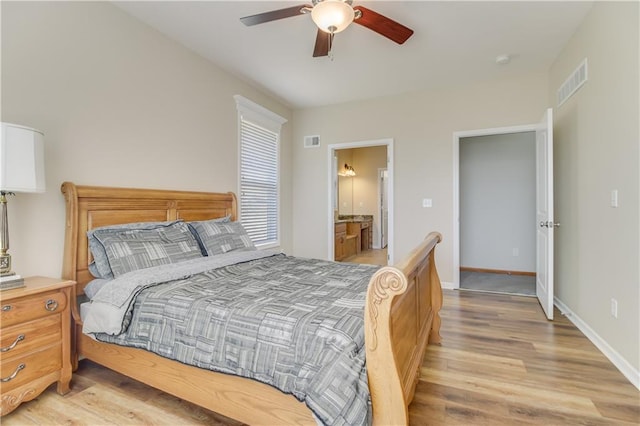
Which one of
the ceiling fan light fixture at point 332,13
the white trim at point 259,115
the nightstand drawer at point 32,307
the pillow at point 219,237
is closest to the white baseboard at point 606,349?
the ceiling fan light fixture at point 332,13

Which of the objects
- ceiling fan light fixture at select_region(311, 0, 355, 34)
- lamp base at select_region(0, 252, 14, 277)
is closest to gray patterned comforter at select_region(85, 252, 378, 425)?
lamp base at select_region(0, 252, 14, 277)

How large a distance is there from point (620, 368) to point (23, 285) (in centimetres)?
374

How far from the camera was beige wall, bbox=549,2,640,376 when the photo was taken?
2.02m

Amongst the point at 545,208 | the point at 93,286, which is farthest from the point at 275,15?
the point at 545,208

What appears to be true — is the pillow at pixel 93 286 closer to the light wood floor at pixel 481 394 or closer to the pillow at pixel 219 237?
the light wood floor at pixel 481 394

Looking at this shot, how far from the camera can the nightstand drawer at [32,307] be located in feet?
5.32

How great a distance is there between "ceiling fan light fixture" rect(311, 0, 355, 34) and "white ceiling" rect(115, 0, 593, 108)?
735 millimetres

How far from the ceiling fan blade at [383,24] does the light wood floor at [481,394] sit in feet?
7.59

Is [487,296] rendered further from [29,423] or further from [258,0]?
[29,423]

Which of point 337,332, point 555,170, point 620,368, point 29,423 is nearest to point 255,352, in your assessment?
point 337,332

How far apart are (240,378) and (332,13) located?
2.05m

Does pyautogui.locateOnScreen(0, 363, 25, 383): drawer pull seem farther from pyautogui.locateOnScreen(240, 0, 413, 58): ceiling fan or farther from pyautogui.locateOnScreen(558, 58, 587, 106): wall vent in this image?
pyautogui.locateOnScreen(558, 58, 587, 106): wall vent

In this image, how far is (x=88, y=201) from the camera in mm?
2307

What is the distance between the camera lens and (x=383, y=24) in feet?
6.95
